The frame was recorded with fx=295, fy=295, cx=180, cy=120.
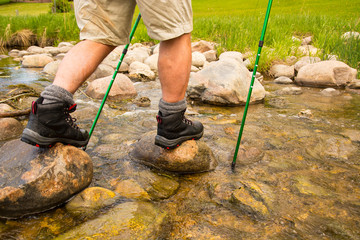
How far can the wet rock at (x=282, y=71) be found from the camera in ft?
21.9

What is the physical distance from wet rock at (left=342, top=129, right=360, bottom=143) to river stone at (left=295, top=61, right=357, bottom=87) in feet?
8.69

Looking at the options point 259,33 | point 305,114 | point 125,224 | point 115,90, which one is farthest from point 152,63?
point 125,224

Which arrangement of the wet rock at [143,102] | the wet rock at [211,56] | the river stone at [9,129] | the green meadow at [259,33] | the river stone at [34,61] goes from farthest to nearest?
the wet rock at [211,56] → the river stone at [34,61] → the green meadow at [259,33] → the wet rock at [143,102] → the river stone at [9,129]

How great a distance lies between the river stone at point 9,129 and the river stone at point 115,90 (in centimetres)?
175

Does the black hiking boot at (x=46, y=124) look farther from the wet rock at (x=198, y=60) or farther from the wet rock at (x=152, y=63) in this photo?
the wet rock at (x=198, y=60)

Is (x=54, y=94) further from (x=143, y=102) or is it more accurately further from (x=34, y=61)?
(x=34, y=61)

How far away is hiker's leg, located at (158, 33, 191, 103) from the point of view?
1.99m

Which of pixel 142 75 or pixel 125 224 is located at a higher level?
pixel 125 224

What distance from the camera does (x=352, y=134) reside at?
3.26 meters

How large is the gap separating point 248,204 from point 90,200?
3.39 feet

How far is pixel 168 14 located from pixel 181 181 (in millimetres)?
1229

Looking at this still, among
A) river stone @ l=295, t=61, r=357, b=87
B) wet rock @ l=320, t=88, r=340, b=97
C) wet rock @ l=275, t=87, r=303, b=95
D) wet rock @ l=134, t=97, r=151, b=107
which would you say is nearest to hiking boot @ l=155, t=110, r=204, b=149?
wet rock @ l=134, t=97, r=151, b=107

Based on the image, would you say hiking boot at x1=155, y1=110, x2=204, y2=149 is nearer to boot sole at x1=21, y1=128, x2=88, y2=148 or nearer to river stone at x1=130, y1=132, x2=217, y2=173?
river stone at x1=130, y1=132, x2=217, y2=173

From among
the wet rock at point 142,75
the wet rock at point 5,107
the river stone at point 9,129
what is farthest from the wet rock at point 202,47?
the river stone at point 9,129
